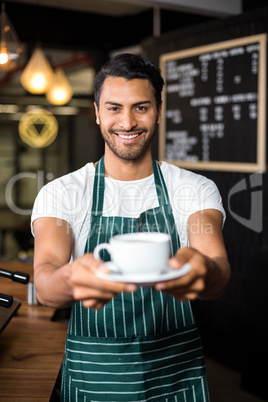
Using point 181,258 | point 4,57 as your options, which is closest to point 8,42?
point 4,57

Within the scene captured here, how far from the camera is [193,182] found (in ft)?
4.82

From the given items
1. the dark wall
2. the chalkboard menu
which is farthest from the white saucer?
the chalkboard menu

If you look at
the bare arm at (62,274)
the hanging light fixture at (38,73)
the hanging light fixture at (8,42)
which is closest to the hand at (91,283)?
the bare arm at (62,274)

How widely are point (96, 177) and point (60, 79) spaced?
344 centimetres

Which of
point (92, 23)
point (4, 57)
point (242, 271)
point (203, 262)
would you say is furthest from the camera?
point (92, 23)

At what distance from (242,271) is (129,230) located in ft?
7.28

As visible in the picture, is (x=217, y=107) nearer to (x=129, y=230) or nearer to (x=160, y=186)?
(x=160, y=186)

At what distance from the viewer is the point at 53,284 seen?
1076 millimetres

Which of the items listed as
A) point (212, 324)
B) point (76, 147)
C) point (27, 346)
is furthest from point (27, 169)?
point (27, 346)

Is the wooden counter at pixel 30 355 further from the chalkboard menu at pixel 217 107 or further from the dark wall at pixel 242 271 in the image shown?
the chalkboard menu at pixel 217 107

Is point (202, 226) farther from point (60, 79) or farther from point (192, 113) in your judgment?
point (60, 79)

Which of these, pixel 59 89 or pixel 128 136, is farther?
pixel 59 89

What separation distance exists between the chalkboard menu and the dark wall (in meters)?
0.08

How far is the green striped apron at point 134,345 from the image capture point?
4.51 ft
